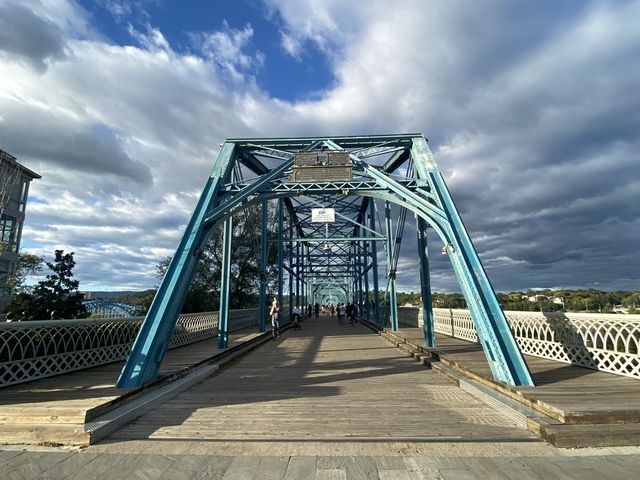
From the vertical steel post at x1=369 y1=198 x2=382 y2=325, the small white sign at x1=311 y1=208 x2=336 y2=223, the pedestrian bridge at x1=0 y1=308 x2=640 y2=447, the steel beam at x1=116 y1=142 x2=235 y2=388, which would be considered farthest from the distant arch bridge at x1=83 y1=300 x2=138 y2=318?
the vertical steel post at x1=369 y1=198 x2=382 y2=325

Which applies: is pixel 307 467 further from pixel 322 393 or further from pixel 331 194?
pixel 331 194

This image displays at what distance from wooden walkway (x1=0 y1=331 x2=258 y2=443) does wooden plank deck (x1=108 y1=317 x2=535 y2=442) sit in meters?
0.50

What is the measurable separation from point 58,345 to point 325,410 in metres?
5.49

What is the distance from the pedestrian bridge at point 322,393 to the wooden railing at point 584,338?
0.03m

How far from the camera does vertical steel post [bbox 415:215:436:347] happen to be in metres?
10.3

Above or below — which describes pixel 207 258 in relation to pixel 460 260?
above

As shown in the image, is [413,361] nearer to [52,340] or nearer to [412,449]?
[412,449]

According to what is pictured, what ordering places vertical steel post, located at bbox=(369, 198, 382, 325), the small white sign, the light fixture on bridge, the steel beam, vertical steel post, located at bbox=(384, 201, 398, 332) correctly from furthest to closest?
vertical steel post, located at bbox=(369, 198, 382, 325) → vertical steel post, located at bbox=(384, 201, 398, 332) → the small white sign → the light fixture on bridge → the steel beam

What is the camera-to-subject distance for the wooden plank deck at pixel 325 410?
410 cm

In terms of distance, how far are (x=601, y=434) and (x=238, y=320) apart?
55.2 ft

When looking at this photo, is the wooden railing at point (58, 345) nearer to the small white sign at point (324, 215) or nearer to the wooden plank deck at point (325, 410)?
the wooden plank deck at point (325, 410)

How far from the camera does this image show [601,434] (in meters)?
3.81

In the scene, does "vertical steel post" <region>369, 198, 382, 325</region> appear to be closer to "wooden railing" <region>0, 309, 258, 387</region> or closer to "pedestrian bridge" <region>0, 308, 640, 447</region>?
"pedestrian bridge" <region>0, 308, 640, 447</region>

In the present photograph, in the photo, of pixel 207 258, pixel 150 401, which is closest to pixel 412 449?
pixel 150 401
